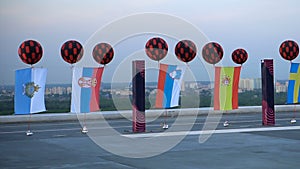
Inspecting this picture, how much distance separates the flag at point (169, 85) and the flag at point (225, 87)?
1.25 meters

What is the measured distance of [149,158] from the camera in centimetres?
1095

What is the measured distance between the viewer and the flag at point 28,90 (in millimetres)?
15766

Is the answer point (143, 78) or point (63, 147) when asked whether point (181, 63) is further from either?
point (63, 147)

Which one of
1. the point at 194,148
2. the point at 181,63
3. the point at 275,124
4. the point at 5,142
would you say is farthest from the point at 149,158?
the point at 275,124

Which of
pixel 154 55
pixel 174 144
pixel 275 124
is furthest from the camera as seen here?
pixel 275 124

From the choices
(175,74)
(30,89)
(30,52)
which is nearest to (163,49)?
(175,74)

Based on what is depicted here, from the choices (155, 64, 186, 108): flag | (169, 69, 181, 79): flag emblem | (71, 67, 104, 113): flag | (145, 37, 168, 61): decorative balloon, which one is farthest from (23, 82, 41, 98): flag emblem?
(169, 69, 181, 79): flag emblem

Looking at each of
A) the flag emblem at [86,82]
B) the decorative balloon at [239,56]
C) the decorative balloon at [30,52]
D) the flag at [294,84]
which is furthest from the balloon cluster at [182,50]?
the decorative balloon at [30,52]

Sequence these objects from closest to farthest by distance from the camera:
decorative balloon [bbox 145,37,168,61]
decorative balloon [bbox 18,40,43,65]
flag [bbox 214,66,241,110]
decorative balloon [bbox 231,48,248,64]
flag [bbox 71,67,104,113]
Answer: decorative balloon [bbox 18,40,43,65] < flag [bbox 71,67,104,113] < decorative balloon [bbox 145,37,168,61] < flag [bbox 214,66,241,110] < decorative balloon [bbox 231,48,248,64]

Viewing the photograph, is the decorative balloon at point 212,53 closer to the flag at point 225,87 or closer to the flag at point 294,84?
the flag at point 225,87

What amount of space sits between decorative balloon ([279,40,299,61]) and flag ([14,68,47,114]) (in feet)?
24.9

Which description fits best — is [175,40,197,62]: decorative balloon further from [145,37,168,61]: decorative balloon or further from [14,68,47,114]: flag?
[14,68,47,114]: flag

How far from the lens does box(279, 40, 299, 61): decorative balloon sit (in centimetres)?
1823

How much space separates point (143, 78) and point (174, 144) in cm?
339
